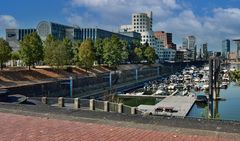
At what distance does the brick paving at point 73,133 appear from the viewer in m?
9.63

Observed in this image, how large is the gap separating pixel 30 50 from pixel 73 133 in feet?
199

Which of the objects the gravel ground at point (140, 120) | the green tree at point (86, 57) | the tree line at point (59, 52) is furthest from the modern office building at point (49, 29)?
the gravel ground at point (140, 120)

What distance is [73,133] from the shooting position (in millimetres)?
10359

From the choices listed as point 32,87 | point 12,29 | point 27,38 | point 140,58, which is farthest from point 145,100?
point 12,29

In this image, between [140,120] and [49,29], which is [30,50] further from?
[49,29]

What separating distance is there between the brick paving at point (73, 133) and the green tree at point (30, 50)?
188 ft

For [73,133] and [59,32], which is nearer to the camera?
[73,133]

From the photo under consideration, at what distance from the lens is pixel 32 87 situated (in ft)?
175

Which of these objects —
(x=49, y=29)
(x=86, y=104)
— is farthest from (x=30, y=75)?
(x=49, y=29)

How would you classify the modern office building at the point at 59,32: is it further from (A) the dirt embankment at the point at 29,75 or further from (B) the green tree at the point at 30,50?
(B) the green tree at the point at 30,50

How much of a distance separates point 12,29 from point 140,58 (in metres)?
68.6

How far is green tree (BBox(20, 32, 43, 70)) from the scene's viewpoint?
222ft

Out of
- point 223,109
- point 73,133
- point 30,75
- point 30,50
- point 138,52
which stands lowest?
point 223,109

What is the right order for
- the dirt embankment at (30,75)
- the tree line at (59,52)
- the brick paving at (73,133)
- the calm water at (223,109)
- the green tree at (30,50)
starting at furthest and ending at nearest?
1. the tree line at (59,52)
2. the green tree at (30,50)
3. the dirt embankment at (30,75)
4. the calm water at (223,109)
5. the brick paving at (73,133)
